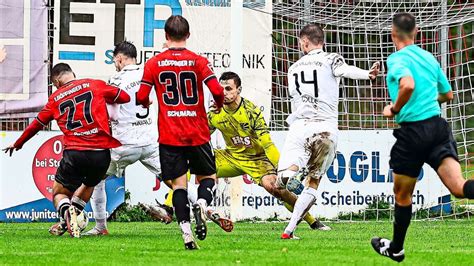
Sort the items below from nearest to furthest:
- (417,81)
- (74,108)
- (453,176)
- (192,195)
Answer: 1. (453,176)
2. (417,81)
3. (74,108)
4. (192,195)

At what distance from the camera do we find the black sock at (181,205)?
9.11m

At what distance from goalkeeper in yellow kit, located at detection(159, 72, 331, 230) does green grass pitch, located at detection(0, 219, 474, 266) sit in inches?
22.2

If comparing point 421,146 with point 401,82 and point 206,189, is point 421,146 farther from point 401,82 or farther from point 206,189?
point 206,189

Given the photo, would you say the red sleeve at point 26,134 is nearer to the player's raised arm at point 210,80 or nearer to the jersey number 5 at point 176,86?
the jersey number 5 at point 176,86

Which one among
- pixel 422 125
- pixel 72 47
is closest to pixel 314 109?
pixel 422 125

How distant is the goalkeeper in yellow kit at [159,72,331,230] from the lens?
12320 millimetres

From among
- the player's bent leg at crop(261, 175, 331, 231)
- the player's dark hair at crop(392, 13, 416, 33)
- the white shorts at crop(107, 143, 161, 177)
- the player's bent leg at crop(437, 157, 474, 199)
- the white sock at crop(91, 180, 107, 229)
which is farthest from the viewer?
the white shorts at crop(107, 143, 161, 177)

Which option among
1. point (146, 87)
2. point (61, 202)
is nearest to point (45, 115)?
point (61, 202)

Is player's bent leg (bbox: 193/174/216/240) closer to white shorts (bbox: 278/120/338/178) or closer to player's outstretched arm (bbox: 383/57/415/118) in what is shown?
white shorts (bbox: 278/120/338/178)

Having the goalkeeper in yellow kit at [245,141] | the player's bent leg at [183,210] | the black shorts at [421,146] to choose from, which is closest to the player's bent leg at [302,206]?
the goalkeeper in yellow kit at [245,141]

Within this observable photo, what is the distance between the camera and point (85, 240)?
35.1 feet

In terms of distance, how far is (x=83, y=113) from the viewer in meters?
11.1

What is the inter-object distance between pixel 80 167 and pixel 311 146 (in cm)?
225

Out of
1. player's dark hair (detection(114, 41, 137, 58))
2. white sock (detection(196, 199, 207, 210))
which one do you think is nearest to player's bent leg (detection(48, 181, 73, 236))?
player's dark hair (detection(114, 41, 137, 58))
